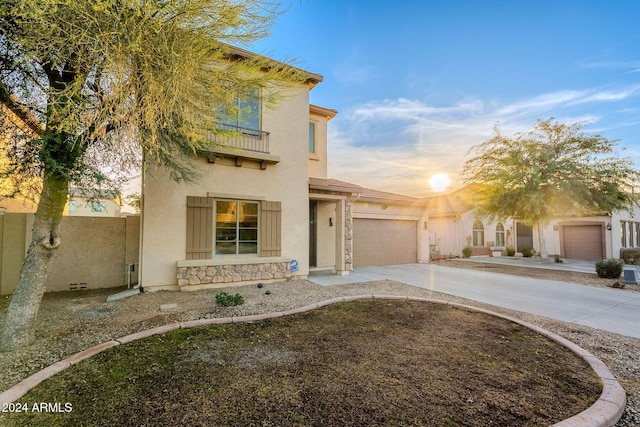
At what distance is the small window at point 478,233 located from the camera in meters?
19.9

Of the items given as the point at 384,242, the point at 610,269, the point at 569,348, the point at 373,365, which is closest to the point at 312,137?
the point at 384,242

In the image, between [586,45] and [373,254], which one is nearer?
[586,45]

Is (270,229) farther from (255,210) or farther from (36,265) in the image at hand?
(36,265)

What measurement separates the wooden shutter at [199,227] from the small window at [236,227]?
13.4 inches

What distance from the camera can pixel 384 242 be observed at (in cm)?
1330

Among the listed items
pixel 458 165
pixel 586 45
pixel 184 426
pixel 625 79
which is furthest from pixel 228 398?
pixel 458 165

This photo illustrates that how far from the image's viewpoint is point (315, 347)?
396cm

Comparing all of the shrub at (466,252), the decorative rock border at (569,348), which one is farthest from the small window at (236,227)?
the shrub at (466,252)

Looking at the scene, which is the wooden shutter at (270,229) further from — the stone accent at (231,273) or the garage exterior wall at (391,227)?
the garage exterior wall at (391,227)

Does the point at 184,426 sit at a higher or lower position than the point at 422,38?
lower

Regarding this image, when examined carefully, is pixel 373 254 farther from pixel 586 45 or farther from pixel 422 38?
pixel 586 45

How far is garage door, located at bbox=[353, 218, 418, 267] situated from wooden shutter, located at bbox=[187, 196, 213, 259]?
652cm

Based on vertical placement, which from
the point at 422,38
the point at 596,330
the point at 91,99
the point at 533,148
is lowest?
the point at 596,330

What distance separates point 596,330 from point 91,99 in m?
8.95
